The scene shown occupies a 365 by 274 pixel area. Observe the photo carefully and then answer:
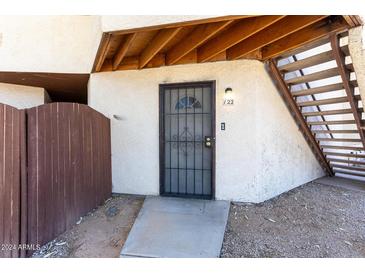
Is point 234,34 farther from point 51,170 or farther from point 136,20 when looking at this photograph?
point 51,170

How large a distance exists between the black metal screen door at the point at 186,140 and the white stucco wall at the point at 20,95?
350 cm

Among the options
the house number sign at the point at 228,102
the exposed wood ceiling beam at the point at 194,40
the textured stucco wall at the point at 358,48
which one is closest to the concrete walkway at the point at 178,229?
the house number sign at the point at 228,102

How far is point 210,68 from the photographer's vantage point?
394cm

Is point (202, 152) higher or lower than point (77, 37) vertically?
lower

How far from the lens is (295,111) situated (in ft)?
14.4

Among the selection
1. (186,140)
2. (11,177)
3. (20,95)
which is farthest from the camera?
(20,95)

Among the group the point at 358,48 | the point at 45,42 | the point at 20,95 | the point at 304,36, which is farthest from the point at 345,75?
the point at 20,95

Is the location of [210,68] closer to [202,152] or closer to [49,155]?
[202,152]

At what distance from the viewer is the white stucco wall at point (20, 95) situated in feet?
17.3

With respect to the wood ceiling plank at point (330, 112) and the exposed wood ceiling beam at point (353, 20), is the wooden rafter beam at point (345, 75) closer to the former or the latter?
the wood ceiling plank at point (330, 112)

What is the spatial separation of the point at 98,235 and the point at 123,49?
275 cm

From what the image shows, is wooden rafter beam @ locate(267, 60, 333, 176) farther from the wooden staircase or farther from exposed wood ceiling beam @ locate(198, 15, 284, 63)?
exposed wood ceiling beam @ locate(198, 15, 284, 63)
